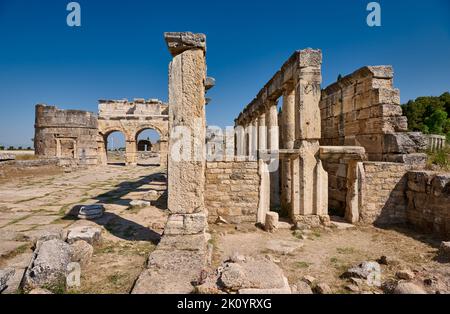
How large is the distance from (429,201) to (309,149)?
118 inches

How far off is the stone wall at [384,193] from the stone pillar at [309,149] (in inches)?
47.0

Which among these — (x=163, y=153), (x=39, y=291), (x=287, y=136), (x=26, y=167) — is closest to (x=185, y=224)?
(x=39, y=291)

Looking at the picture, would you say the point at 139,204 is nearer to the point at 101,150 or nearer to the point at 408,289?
the point at 408,289

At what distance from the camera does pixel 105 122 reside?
22.3 metres

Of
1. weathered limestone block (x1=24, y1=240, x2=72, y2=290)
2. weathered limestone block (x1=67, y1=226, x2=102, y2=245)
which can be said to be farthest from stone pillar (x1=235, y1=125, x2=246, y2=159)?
weathered limestone block (x1=24, y1=240, x2=72, y2=290)

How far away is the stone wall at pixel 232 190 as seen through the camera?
19.7ft

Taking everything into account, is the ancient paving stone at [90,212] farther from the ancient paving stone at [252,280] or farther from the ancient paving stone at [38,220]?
the ancient paving stone at [252,280]

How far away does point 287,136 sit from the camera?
7.97 meters

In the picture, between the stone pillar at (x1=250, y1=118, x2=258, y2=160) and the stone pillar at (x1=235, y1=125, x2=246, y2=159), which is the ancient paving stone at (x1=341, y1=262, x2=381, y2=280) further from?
the stone pillar at (x1=235, y1=125, x2=246, y2=159)

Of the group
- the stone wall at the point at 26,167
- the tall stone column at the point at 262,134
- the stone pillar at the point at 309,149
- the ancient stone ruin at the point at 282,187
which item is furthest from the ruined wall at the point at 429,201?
the stone wall at the point at 26,167

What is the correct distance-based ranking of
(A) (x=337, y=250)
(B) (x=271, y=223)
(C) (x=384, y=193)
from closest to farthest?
(A) (x=337, y=250), (B) (x=271, y=223), (C) (x=384, y=193)

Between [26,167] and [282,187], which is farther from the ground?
[26,167]

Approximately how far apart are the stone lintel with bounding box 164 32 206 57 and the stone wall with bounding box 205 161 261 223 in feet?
9.36

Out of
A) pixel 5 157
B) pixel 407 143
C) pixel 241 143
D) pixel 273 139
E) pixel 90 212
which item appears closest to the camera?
pixel 90 212
